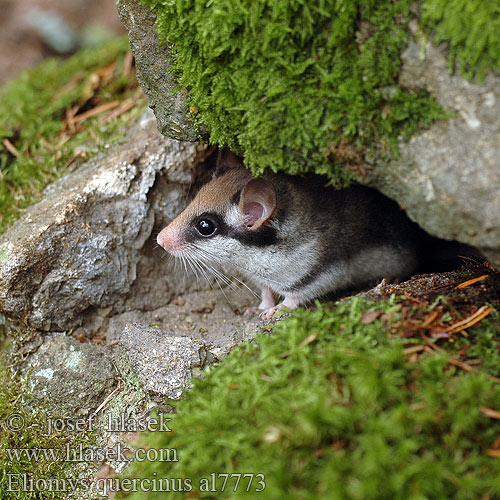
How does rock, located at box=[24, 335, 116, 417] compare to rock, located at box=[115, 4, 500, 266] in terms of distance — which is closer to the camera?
rock, located at box=[115, 4, 500, 266]

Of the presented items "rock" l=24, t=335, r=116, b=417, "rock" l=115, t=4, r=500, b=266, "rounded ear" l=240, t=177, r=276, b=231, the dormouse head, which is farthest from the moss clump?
"rock" l=24, t=335, r=116, b=417

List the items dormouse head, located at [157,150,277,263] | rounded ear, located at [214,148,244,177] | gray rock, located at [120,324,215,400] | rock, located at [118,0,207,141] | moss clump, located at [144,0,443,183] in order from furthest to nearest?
rounded ear, located at [214,148,244,177], dormouse head, located at [157,150,277,263], gray rock, located at [120,324,215,400], rock, located at [118,0,207,141], moss clump, located at [144,0,443,183]

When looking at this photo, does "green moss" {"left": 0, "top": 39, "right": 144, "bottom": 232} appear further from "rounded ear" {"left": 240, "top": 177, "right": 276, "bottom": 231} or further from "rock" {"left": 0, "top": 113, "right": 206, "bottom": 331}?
"rounded ear" {"left": 240, "top": 177, "right": 276, "bottom": 231}

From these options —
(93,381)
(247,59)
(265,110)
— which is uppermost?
(247,59)

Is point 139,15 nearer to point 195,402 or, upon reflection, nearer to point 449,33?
point 449,33

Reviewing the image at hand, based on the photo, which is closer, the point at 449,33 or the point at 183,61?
the point at 449,33

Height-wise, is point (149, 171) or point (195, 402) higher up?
point (149, 171)

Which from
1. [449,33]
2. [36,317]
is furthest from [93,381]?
[449,33]

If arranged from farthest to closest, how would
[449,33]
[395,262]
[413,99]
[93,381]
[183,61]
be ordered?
[395,262]
[93,381]
[183,61]
[413,99]
[449,33]

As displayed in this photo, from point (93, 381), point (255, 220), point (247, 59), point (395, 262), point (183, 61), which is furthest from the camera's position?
point (395, 262)
